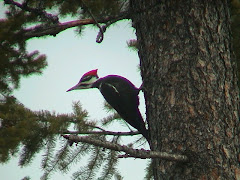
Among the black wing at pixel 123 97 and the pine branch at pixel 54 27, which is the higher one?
the pine branch at pixel 54 27

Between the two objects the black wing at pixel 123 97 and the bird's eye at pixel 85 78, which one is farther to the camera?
the bird's eye at pixel 85 78

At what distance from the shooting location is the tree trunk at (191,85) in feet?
9.57

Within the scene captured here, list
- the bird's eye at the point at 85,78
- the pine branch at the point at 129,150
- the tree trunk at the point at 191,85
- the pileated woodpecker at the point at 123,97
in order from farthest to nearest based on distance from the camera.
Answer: the bird's eye at the point at 85,78
the pileated woodpecker at the point at 123,97
the tree trunk at the point at 191,85
the pine branch at the point at 129,150

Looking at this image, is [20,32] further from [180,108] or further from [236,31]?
[236,31]

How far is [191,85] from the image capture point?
3074 millimetres

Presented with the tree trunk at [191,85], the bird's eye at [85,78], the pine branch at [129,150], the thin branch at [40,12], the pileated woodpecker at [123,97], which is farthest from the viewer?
the bird's eye at [85,78]

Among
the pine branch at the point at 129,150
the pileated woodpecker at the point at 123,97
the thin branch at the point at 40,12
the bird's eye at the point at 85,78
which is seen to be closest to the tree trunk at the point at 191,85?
the pine branch at the point at 129,150

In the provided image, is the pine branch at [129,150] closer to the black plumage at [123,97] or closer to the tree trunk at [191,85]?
the tree trunk at [191,85]

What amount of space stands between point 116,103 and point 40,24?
134 cm

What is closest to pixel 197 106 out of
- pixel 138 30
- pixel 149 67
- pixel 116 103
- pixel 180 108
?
pixel 180 108

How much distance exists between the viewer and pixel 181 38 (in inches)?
125

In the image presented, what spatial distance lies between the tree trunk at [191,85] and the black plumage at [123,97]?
1.22 meters

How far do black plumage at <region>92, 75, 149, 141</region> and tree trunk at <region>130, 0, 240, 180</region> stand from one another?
122cm

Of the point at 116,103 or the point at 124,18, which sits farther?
the point at 116,103
